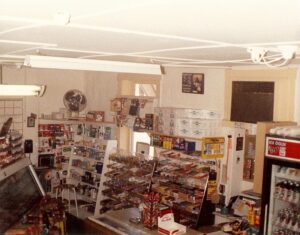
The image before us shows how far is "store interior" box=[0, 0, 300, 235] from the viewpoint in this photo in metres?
2.31

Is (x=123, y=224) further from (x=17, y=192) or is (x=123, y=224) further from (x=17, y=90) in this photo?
(x=17, y=90)

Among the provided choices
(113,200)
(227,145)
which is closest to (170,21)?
(227,145)

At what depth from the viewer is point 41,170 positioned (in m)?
8.88

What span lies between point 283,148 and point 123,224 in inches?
94.5

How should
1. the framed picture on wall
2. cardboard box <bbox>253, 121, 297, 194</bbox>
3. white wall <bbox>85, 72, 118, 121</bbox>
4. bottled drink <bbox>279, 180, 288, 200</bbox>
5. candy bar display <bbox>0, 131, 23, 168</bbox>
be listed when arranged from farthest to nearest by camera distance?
white wall <bbox>85, 72, 118, 121</bbox> → the framed picture on wall → candy bar display <bbox>0, 131, 23, 168</bbox> → cardboard box <bbox>253, 121, 297, 194</bbox> → bottled drink <bbox>279, 180, 288, 200</bbox>

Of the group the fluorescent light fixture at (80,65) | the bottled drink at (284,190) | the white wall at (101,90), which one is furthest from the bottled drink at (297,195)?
the white wall at (101,90)

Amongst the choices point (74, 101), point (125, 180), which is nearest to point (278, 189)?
point (125, 180)

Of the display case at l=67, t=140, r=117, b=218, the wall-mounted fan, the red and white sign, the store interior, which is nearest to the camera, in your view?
the store interior

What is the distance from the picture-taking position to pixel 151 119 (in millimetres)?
7801

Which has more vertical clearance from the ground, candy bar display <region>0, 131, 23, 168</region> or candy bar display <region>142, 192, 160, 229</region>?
candy bar display <region>0, 131, 23, 168</region>

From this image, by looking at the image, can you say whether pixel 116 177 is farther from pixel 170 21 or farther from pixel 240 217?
pixel 170 21

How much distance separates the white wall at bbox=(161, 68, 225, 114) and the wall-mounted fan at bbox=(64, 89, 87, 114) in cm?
258

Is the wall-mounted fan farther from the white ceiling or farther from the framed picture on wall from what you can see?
the white ceiling

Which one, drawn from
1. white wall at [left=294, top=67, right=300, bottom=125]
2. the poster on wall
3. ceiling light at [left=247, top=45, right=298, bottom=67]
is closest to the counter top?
white wall at [left=294, top=67, right=300, bottom=125]
